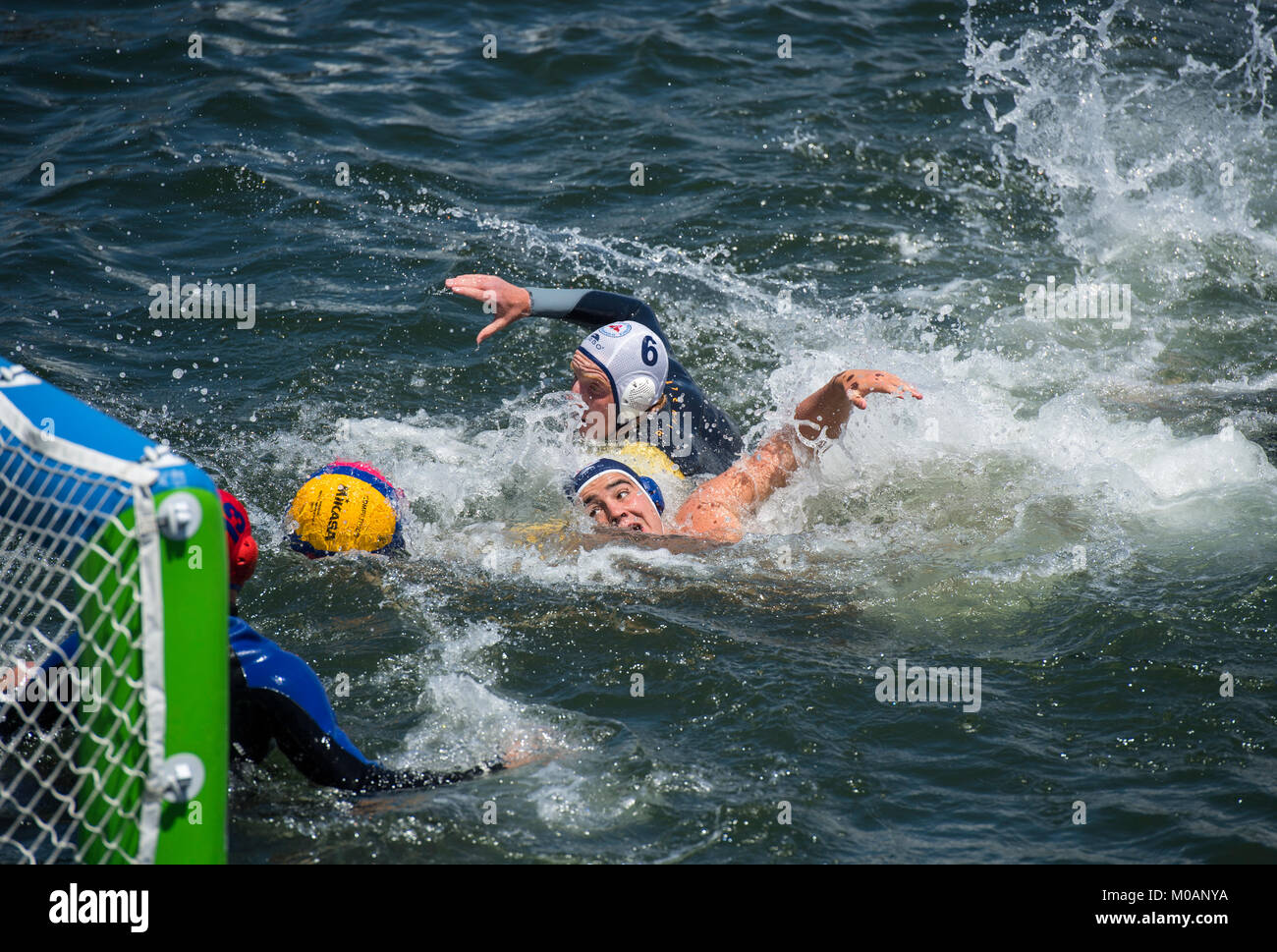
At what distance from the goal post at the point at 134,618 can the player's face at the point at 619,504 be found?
129 inches

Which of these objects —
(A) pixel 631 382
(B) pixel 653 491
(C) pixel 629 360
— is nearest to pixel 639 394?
(A) pixel 631 382

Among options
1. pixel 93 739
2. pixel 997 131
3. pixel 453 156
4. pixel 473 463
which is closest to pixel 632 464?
pixel 473 463

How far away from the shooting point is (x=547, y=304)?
268 inches

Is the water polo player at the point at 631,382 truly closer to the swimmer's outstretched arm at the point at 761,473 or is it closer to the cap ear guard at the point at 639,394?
the cap ear guard at the point at 639,394

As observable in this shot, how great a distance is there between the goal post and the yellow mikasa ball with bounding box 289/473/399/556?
2.26m

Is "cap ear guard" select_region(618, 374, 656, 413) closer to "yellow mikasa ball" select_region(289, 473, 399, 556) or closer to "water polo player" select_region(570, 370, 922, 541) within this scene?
"water polo player" select_region(570, 370, 922, 541)

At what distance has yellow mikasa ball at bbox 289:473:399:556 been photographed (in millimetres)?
5578

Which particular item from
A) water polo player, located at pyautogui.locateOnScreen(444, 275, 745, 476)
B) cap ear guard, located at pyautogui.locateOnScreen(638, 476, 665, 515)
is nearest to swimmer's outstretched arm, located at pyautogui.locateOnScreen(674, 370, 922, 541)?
cap ear guard, located at pyautogui.locateOnScreen(638, 476, 665, 515)

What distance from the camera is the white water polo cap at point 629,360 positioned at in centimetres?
664

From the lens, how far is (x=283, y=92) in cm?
1232

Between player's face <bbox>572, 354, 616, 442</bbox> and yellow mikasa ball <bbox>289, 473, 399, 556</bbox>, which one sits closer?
yellow mikasa ball <bbox>289, 473, 399, 556</bbox>

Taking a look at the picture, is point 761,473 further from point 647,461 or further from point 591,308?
point 591,308

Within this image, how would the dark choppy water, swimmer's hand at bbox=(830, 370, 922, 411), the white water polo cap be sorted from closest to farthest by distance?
the dark choppy water
swimmer's hand at bbox=(830, 370, 922, 411)
the white water polo cap
